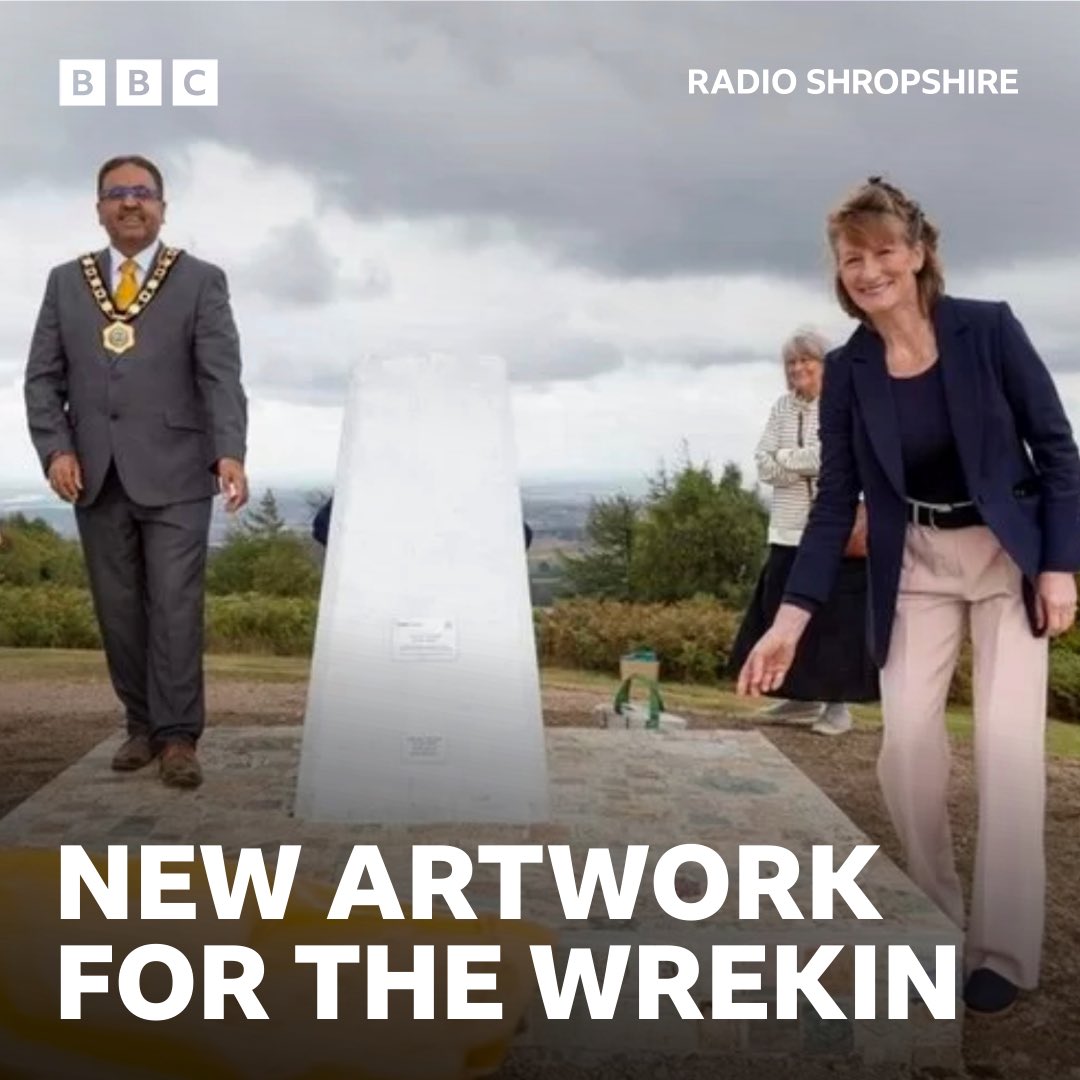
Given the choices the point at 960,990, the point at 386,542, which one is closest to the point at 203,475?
the point at 386,542

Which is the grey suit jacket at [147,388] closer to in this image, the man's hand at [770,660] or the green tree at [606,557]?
the man's hand at [770,660]

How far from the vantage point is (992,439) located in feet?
9.40

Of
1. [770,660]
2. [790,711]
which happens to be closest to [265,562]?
[790,711]

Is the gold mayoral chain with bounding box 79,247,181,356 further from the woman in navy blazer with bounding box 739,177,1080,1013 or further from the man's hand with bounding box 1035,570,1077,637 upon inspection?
the man's hand with bounding box 1035,570,1077,637

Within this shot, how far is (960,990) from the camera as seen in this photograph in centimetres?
302

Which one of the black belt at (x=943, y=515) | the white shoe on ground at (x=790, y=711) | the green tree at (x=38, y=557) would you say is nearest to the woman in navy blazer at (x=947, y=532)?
the black belt at (x=943, y=515)

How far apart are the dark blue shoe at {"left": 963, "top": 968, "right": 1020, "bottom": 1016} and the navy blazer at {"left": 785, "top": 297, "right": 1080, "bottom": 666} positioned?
0.72 metres

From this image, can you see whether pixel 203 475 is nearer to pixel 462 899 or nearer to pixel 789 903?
pixel 462 899

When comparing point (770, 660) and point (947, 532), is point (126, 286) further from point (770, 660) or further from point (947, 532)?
point (947, 532)

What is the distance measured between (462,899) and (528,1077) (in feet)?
1.48

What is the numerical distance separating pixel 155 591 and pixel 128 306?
80cm

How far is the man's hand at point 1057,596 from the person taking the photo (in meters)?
2.82

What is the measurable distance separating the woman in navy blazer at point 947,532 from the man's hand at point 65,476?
2168 mm

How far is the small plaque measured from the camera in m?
3.87
